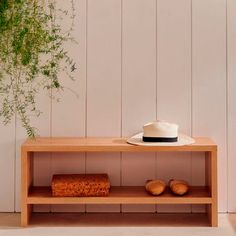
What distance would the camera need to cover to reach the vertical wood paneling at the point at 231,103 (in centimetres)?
263

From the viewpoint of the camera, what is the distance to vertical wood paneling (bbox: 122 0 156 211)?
2645 millimetres

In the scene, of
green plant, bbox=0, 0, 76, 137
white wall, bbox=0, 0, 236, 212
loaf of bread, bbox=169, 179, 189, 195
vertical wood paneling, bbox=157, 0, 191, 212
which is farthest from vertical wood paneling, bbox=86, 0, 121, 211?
loaf of bread, bbox=169, 179, 189, 195

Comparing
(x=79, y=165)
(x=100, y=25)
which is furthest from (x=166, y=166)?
(x=100, y=25)

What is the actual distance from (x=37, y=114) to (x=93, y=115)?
0.99ft

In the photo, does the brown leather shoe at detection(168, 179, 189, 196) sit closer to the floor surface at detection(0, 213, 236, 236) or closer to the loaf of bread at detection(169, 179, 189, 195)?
the loaf of bread at detection(169, 179, 189, 195)

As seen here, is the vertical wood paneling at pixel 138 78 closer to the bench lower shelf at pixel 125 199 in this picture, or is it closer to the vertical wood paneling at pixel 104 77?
the vertical wood paneling at pixel 104 77

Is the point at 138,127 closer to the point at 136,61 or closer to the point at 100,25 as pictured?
the point at 136,61

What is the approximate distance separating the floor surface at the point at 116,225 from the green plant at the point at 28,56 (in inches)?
18.5

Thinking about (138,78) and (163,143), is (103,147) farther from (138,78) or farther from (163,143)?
(138,78)

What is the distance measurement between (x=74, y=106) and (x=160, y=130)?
519 mm

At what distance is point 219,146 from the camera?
266 cm

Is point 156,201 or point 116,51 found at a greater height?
point 116,51

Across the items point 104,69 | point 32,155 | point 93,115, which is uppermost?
point 104,69

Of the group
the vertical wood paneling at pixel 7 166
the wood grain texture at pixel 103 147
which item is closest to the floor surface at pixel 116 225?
the vertical wood paneling at pixel 7 166
